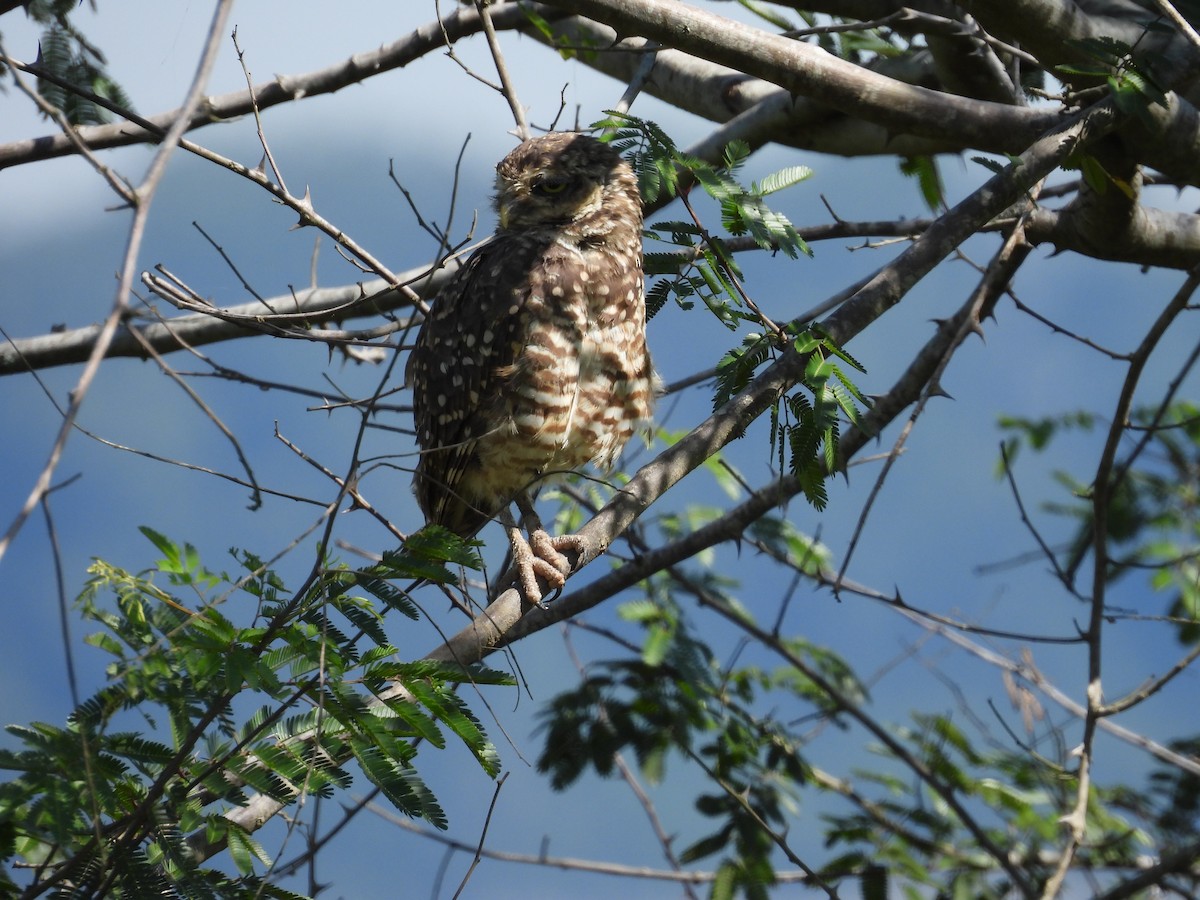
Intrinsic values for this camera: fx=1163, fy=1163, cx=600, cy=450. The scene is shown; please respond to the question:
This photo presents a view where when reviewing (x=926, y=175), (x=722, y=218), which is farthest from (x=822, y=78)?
(x=926, y=175)

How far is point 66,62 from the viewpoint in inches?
165

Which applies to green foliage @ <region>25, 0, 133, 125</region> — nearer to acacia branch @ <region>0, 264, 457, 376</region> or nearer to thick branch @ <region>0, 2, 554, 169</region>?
thick branch @ <region>0, 2, 554, 169</region>

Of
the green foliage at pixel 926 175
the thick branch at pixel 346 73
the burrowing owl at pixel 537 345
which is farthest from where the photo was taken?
the green foliage at pixel 926 175

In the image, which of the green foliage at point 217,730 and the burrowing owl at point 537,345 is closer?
the green foliage at point 217,730

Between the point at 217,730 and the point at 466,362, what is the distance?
1.72m

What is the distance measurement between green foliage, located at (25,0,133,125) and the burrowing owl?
1449mm

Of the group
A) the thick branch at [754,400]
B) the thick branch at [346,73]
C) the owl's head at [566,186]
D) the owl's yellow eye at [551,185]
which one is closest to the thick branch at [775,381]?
the thick branch at [754,400]

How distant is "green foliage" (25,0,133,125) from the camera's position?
13.3ft

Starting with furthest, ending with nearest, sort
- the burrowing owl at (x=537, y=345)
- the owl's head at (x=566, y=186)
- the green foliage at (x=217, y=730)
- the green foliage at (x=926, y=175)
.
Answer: the green foliage at (x=926, y=175)
the owl's head at (x=566, y=186)
the burrowing owl at (x=537, y=345)
the green foliage at (x=217, y=730)

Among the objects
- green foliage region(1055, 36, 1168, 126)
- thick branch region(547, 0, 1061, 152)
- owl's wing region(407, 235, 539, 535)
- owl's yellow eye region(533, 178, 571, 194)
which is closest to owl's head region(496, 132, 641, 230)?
owl's yellow eye region(533, 178, 571, 194)

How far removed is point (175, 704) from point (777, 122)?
12.1 ft

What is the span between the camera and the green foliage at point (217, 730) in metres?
2.27

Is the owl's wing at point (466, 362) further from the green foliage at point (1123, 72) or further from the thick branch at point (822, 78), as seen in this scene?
the green foliage at point (1123, 72)

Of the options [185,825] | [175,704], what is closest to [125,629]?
[175,704]
